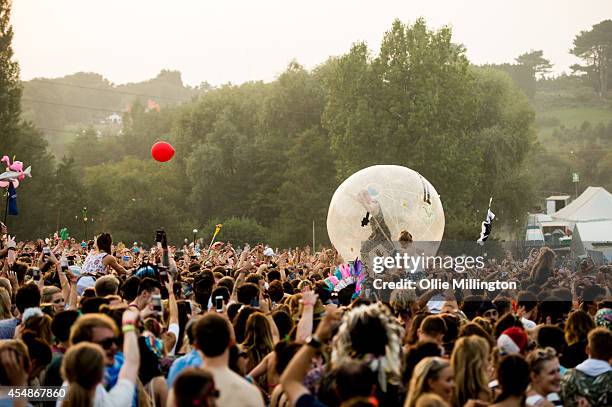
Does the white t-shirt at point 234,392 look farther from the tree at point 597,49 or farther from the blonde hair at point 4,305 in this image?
the tree at point 597,49

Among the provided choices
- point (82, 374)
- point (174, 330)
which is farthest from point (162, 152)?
point (82, 374)

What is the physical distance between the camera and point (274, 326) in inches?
384

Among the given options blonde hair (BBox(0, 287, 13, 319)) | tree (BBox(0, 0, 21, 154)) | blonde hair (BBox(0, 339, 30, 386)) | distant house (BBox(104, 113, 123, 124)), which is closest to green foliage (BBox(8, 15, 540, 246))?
tree (BBox(0, 0, 21, 154))

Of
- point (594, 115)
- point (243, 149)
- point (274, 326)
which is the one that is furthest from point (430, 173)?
point (594, 115)

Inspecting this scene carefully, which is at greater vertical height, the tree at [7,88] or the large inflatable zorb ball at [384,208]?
the tree at [7,88]

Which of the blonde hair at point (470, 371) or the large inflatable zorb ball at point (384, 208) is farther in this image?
the large inflatable zorb ball at point (384, 208)

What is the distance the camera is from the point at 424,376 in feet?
22.4

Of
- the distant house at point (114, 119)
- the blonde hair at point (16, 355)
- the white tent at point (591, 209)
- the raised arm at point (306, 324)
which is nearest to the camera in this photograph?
the blonde hair at point (16, 355)

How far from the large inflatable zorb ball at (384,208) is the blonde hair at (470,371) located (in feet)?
40.9

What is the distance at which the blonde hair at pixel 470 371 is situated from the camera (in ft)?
24.1

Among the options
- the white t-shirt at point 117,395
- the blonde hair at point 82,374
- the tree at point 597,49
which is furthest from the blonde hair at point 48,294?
the tree at point 597,49

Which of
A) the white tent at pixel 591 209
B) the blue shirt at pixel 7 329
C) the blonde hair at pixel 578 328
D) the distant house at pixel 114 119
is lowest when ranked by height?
the white tent at pixel 591 209

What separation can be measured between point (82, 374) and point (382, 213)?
14252 millimetres

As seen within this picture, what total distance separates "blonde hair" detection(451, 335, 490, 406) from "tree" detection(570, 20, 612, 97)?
514 ft
